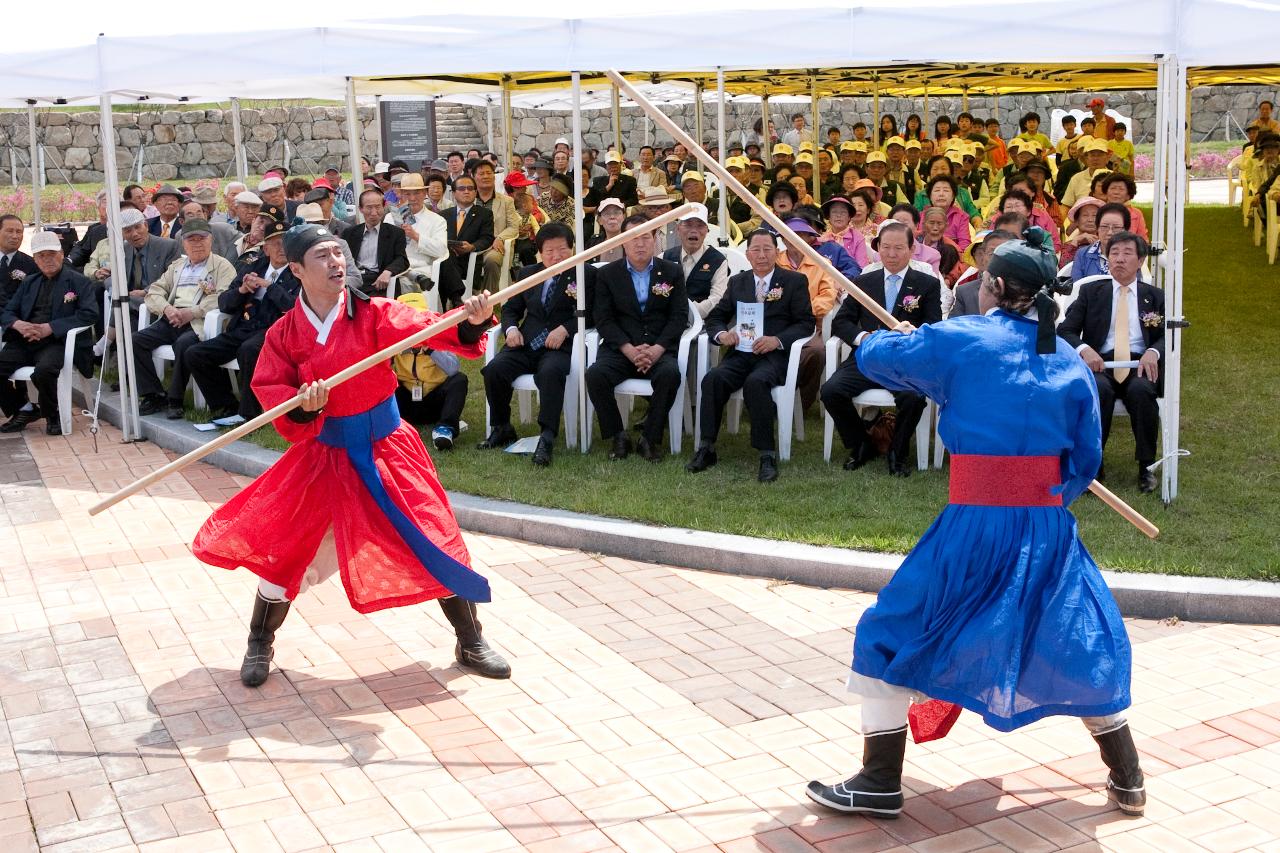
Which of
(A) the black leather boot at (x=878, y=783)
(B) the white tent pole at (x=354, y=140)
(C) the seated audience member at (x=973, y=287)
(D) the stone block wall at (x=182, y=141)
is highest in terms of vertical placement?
(D) the stone block wall at (x=182, y=141)

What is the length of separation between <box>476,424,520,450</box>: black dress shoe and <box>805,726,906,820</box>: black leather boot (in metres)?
5.15

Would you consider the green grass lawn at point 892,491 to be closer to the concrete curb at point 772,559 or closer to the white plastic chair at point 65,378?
the concrete curb at point 772,559

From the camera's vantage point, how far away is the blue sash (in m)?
5.14

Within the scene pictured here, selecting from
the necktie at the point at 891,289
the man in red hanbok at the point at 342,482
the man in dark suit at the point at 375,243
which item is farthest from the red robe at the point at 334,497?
the man in dark suit at the point at 375,243

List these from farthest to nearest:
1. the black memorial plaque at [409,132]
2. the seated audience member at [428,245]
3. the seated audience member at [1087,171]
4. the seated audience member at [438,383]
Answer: the black memorial plaque at [409,132]
the seated audience member at [1087,171]
the seated audience member at [428,245]
the seated audience member at [438,383]

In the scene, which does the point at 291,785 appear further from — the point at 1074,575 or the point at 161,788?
the point at 1074,575

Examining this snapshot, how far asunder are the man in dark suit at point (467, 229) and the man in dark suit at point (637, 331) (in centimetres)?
390

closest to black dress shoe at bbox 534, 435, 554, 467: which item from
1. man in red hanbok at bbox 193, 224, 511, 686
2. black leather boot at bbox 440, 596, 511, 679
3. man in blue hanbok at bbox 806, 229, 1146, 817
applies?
black leather boot at bbox 440, 596, 511, 679

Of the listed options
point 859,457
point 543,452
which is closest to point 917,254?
point 859,457

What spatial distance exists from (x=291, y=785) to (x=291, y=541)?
1.02m

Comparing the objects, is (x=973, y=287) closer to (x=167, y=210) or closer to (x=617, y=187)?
(x=617, y=187)

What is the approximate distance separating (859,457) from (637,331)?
1636 mm

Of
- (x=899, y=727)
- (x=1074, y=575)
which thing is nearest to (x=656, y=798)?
(x=899, y=727)

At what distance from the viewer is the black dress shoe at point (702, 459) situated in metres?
8.26
